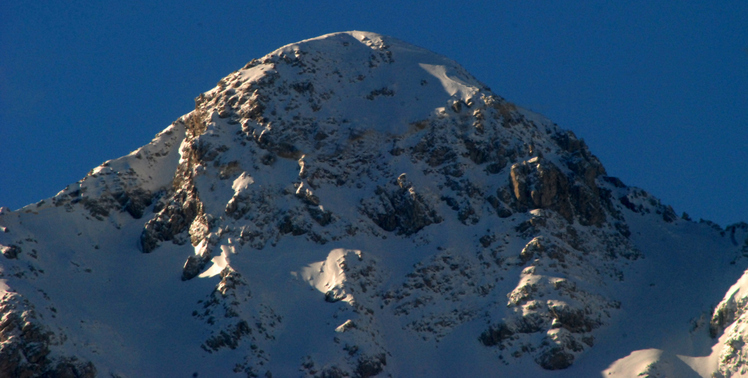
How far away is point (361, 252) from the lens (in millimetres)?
131000

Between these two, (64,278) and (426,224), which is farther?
(426,224)

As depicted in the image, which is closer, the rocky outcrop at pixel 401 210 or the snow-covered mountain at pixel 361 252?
the snow-covered mountain at pixel 361 252

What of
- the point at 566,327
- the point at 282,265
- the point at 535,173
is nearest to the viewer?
the point at 566,327

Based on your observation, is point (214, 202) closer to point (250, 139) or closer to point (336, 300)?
point (250, 139)

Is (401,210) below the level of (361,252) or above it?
above

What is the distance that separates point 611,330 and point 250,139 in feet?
191

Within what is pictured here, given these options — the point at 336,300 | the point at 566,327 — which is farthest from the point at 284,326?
the point at 566,327

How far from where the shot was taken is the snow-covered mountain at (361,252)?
383ft

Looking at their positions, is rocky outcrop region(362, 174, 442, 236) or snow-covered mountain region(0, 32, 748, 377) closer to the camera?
snow-covered mountain region(0, 32, 748, 377)

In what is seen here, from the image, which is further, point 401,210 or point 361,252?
point 401,210

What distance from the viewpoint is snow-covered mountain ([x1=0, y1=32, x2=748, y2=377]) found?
116625mm

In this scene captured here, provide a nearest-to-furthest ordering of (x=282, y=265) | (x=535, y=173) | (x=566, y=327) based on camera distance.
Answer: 1. (x=566, y=327)
2. (x=282, y=265)
3. (x=535, y=173)

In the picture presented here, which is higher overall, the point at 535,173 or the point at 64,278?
the point at 535,173

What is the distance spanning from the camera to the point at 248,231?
132000mm
